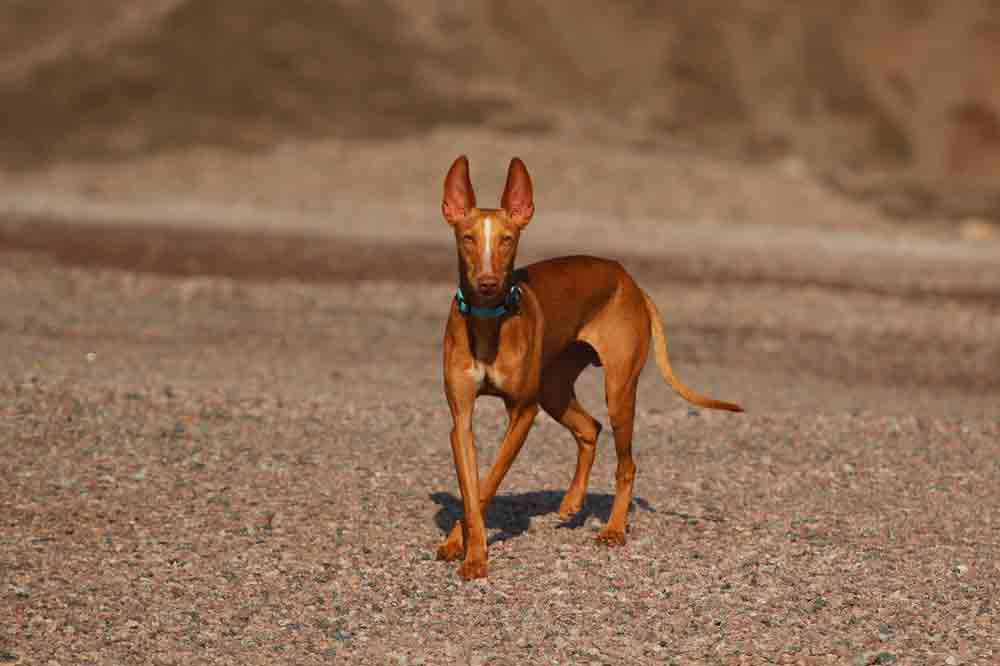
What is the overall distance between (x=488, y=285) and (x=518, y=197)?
733 mm

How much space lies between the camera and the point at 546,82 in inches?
2522

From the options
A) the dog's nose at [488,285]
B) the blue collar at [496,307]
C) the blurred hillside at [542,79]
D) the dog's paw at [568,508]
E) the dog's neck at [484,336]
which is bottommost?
the dog's paw at [568,508]

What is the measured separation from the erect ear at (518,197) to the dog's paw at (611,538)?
7.90 feet

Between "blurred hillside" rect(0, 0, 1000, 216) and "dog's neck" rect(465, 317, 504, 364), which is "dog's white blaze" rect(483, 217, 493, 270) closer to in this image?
"dog's neck" rect(465, 317, 504, 364)

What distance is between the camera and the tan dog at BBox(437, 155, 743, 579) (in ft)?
33.4

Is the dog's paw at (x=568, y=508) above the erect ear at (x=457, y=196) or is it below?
below

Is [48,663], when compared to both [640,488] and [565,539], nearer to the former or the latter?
[565,539]

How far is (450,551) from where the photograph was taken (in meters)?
11.2

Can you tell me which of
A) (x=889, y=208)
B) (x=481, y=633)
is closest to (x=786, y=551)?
(x=481, y=633)

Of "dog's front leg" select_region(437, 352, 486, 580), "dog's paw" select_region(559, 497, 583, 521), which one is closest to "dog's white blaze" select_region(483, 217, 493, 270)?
"dog's front leg" select_region(437, 352, 486, 580)

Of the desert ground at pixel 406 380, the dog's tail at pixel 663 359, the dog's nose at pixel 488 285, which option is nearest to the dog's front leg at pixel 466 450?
the desert ground at pixel 406 380

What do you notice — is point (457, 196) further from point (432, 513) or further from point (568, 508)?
point (432, 513)

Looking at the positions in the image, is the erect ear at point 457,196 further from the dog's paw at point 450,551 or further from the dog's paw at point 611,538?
the dog's paw at point 611,538

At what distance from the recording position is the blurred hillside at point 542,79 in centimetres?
5422
